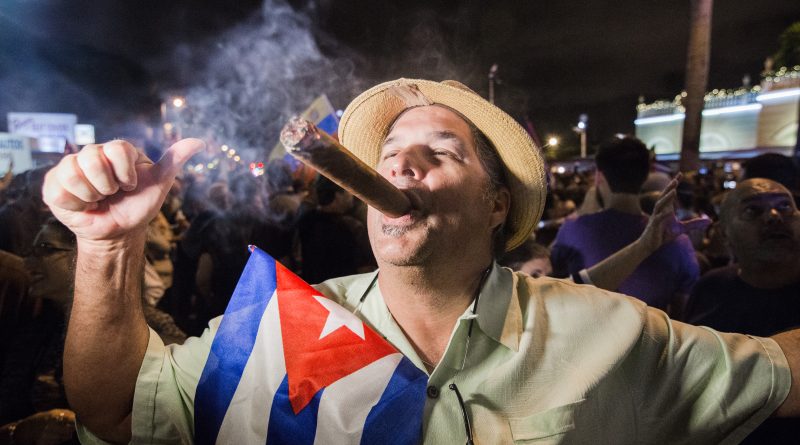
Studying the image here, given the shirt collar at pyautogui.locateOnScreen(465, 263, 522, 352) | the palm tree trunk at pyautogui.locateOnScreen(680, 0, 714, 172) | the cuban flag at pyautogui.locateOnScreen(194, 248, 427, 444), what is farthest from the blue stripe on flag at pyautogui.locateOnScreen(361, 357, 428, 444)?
the palm tree trunk at pyautogui.locateOnScreen(680, 0, 714, 172)

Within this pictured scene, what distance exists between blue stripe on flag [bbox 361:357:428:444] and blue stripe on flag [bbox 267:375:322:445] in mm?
181

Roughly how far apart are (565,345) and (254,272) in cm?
119

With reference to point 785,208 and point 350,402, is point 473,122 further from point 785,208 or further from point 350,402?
point 785,208

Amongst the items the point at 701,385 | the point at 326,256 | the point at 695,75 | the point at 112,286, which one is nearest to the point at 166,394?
the point at 112,286

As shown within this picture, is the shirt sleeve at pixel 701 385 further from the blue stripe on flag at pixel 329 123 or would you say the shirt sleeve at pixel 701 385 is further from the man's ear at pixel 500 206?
the blue stripe on flag at pixel 329 123

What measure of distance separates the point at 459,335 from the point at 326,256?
12.0 feet

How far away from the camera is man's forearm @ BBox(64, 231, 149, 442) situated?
159cm

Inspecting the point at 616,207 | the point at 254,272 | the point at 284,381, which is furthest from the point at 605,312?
the point at 616,207

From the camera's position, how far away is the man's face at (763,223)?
2.98 meters

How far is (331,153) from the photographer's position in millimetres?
1262

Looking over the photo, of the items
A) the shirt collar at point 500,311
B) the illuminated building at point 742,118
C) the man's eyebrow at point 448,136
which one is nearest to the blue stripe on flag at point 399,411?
the shirt collar at point 500,311

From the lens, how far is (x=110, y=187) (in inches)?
55.9

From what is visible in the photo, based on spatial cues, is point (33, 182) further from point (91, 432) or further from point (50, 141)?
point (50, 141)

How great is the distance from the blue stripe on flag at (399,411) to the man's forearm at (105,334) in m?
0.85
